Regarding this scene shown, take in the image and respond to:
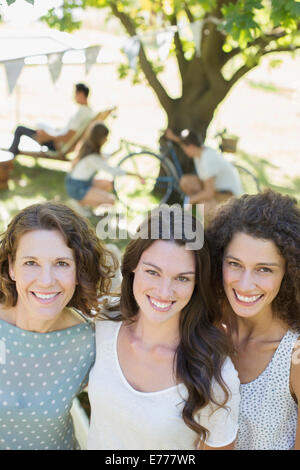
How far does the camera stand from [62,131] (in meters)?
8.27

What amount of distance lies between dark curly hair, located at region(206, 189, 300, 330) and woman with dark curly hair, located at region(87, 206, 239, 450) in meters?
0.11

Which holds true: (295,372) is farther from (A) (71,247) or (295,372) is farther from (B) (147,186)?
(B) (147,186)

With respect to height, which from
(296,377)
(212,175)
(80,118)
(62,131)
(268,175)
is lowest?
(296,377)

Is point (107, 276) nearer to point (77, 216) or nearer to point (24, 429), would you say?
point (77, 216)

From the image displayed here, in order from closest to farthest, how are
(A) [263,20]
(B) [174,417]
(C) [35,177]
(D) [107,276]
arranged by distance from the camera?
(B) [174,417] < (D) [107,276] < (A) [263,20] < (C) [35,177]

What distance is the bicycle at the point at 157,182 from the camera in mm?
7625

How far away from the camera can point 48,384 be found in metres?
2.08

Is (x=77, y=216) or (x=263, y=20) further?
(x=263, y=20)

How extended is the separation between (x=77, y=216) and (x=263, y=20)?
498cm

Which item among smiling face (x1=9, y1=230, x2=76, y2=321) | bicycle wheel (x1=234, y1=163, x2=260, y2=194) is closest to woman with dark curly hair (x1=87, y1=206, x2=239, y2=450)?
smiling face (x1=9, y1=230, x2=76, y2=321)

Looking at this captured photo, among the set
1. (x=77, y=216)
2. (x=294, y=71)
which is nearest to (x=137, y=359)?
(x=77, y=216)

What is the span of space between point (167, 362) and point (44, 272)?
1.86ft

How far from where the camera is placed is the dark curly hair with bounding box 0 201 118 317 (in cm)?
206

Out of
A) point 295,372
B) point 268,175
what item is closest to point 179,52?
point 268,175
